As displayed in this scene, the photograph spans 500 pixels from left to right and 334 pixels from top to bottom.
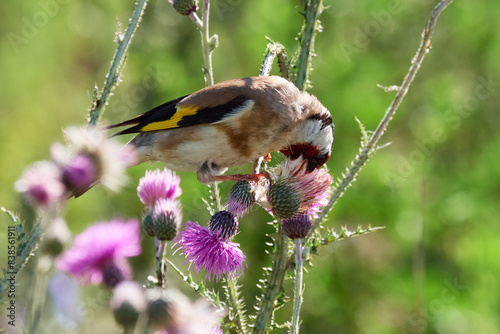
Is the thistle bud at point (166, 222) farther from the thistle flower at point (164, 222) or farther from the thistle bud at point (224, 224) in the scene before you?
the thistle bud at point (224, 224)

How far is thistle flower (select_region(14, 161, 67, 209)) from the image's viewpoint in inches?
44.1

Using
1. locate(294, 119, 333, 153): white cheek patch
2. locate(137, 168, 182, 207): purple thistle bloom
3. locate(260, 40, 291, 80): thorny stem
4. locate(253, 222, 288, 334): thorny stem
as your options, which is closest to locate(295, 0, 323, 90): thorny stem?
locate(260, 40, 291, 80): thorny stem

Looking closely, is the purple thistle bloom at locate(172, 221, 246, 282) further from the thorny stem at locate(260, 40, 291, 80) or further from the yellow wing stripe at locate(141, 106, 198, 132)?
the yellow wing stripe at locate(141, 106, 198, 132)

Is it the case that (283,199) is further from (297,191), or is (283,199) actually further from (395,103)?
(395,103)

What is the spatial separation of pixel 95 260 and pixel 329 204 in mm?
1046

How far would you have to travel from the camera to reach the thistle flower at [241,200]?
2.12 metres

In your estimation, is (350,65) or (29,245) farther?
(350,65)

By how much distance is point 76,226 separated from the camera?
6629mm

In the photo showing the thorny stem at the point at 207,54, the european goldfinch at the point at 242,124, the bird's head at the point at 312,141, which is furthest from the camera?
the european goldfinch at the point at 242,124

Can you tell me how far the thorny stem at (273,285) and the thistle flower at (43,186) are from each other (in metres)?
0.97

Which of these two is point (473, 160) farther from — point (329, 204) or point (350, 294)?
point (329, 204)

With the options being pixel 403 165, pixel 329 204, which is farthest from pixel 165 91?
pixel 329 204

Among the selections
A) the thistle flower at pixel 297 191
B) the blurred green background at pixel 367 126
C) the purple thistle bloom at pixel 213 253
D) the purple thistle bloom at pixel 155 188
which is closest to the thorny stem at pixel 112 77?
the purple thistle bloom at pixel 155 188

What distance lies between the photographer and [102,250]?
1292 millimetres
